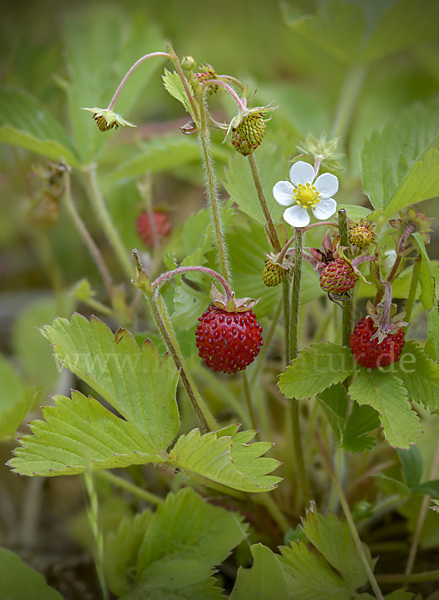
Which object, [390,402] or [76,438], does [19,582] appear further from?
[390,402]

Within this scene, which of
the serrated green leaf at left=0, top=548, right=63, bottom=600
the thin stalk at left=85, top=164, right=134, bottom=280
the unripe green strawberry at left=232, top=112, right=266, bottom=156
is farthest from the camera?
the thin stalk at left=85, top=164, right=134, bottom=280

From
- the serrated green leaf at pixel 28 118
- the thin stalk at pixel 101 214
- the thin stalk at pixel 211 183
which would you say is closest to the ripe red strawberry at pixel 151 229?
the thin stalk at pixel 101 214

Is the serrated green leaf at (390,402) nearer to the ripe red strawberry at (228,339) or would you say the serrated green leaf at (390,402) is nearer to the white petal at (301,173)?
the ripe red strawberry at (228,339)

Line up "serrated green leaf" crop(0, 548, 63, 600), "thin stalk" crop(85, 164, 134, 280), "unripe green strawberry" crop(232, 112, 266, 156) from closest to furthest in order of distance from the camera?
"unripe green strawberry" crop(232, 112, 266, 156), "serrated green leaf" crop(0, 548, 63, 600), "thin stalk" crop(85, 164, 134, 280)

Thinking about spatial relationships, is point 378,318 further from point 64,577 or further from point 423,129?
point 64,577

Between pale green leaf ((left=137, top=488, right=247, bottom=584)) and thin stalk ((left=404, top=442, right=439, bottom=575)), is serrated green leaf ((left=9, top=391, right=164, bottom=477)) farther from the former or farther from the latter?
thin stalk ((left=404, top=442, right=439, bottom=575))

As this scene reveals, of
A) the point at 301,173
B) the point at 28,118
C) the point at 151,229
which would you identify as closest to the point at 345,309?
the point at 301,173

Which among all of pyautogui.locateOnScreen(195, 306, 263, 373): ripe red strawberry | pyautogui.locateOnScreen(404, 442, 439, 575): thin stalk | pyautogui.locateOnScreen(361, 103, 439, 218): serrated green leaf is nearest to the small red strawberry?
pyautogui.locateOnScreen(195, 306, 263, 373): ripe red strawberry
